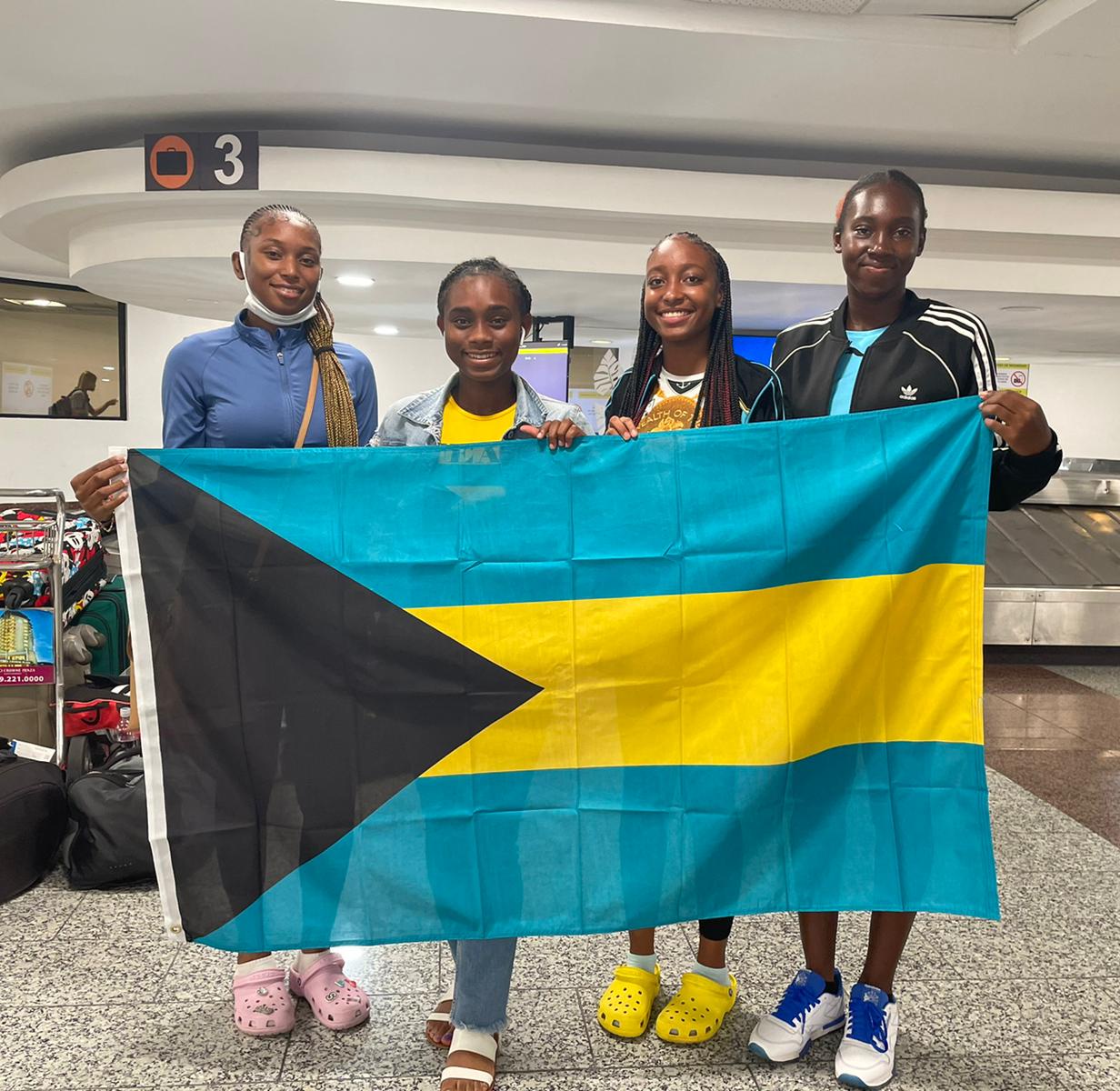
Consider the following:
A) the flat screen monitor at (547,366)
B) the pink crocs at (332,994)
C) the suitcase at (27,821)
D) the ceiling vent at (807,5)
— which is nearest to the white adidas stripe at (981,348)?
the pink crocs at (332,994)

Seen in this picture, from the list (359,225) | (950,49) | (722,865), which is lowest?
(722,865)

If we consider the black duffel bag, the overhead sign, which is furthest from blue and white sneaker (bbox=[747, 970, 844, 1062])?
the overhead sign

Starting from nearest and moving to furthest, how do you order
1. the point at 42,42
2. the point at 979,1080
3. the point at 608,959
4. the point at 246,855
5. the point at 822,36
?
the point at 246,855
the point at 979,1080
the point at 608,959
the point at 822,36
the point at 42,42

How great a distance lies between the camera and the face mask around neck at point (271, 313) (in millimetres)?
1907

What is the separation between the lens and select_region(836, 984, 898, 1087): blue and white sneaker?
1787 millimetres

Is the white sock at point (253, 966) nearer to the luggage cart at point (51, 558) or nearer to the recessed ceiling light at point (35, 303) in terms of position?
the luggage cart at point (51, 558)

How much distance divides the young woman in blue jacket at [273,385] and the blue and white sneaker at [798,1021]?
857mm

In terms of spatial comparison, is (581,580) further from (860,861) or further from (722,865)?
(860,861)

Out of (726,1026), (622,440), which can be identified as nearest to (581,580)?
(622,440)

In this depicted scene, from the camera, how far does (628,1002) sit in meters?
1.96

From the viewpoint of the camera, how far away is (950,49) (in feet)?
13.8

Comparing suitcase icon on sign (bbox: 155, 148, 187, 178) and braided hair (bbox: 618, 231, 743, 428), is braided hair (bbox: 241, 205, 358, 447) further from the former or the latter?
suitcase icon on sign (bbox: 155, 148, 187, 178)

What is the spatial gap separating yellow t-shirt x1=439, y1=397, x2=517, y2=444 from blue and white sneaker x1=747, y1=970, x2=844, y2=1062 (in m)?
1.30

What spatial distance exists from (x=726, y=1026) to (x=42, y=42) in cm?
515
